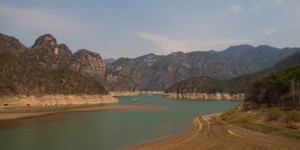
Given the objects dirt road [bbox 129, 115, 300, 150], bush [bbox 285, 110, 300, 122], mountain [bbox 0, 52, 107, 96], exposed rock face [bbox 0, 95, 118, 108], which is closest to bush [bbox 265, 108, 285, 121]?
bush [bbox 285, 110, 300, 122]

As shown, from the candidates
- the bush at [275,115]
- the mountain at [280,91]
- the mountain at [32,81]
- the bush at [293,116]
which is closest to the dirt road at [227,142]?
the bush at [293,116]

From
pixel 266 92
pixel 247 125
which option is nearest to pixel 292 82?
pixel 266 92

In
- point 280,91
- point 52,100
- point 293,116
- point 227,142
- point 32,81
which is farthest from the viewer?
point 32,81

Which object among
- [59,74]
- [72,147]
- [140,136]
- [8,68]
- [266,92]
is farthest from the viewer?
[59,74]

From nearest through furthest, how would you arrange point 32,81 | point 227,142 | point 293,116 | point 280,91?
point 227,142 < point 293,116 < point 280,91 < point 32,81

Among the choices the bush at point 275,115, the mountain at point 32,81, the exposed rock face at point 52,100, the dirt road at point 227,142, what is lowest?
the dirt road at point 227,142

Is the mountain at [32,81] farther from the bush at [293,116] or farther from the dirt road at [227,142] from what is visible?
Answer: the bush at [293,116]

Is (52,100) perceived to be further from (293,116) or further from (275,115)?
(293,116)

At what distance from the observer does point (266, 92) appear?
3120 inches

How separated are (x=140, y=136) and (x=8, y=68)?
113267 mm

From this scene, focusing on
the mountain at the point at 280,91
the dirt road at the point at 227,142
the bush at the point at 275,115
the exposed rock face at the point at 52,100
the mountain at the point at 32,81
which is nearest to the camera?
the dirt road at the point at 227,142

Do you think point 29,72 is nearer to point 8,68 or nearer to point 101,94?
point 8,68

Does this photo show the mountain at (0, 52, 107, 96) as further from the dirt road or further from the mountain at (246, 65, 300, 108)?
the dirt road

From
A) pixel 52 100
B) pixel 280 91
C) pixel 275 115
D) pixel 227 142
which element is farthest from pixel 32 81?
pixel 227 142
